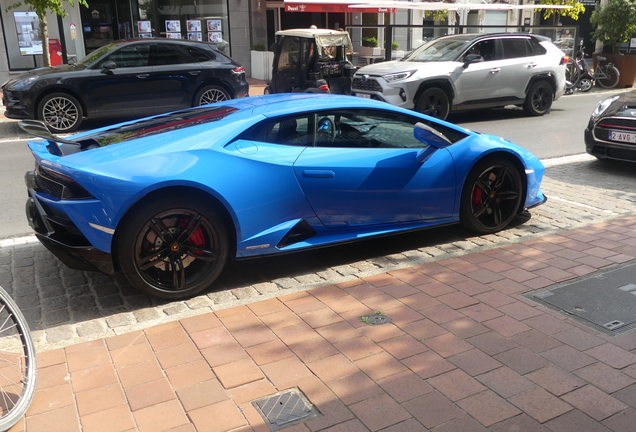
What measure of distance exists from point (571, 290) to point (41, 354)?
3595 mm

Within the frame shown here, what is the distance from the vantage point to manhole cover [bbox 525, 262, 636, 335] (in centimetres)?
397

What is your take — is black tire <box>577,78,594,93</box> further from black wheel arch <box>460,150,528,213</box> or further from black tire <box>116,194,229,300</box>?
black tire <box>116,194,229,300</box>

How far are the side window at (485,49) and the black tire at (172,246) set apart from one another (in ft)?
32.4

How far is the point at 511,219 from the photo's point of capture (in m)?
5.76

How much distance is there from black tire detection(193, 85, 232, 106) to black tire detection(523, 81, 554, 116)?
259 inches

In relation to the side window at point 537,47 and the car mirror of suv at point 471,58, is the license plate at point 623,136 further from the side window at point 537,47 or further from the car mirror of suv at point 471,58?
the side window at point 537,47

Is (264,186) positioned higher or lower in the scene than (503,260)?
higher

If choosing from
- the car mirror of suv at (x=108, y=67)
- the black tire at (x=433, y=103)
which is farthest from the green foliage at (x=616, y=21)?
the car mirror of suv at (x=108, y=67)

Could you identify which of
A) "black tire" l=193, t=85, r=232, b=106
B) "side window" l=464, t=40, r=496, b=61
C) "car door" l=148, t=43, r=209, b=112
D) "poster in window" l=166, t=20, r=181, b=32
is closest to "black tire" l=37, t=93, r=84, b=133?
"car door" l=148, t=43, r=209, b=112

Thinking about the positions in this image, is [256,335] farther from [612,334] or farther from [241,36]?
[241,36]

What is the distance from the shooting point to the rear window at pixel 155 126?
4598 mm

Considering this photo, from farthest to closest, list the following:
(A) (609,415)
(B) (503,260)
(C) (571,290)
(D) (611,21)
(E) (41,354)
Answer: (D) (611,21), (B) (503,260), (C) (571,290), (E) (41,354), (A) (609,415)

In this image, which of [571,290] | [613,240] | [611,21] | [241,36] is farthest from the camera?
[241,36]

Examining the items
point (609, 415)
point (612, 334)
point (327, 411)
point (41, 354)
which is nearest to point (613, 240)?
point (612, 334)
